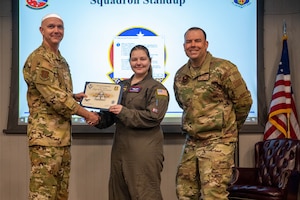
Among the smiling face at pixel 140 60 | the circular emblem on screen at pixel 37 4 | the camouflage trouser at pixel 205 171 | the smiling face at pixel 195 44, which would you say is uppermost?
the circular emblem on screen at pixel 37 4

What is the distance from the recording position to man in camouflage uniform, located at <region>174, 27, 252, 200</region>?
2980 mm

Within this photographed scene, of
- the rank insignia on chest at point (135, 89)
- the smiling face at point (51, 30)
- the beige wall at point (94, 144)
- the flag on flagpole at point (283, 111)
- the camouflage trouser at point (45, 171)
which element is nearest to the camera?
the camouflage trouser at point (45, 171)

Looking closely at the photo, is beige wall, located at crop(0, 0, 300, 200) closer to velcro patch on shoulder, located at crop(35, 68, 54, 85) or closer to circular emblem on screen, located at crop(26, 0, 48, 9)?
circular emblem on screen, located at crop(26, 0, 48, 9)

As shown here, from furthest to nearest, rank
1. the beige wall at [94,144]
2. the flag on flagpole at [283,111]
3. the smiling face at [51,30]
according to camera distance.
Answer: the beige wall at [94,144] < the flag on flagpole at [283,111] < the smiling face at [51,30]

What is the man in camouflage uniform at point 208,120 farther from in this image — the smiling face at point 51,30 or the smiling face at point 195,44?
the smiling face at point 51,30

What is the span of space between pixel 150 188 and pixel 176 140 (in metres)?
1.61

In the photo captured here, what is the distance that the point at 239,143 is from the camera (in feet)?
15.3

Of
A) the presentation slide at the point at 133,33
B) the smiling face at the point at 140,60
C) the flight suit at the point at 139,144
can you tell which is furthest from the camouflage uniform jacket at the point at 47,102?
the presentation slide at the point at 133,33

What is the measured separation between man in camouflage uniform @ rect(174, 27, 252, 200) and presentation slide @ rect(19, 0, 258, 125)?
1.43m

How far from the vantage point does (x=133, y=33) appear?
179 inches

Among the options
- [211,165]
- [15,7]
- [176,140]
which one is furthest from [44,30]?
[176,140]

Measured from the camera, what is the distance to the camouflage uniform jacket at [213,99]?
3008 millimetres

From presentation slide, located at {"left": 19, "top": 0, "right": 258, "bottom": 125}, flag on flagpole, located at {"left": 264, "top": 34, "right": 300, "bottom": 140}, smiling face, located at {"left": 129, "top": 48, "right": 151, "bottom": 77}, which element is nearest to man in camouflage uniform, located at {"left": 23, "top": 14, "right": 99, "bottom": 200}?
smiling face, located at {"left": 129, "top": 48, "right": 151, "bottom": 77}

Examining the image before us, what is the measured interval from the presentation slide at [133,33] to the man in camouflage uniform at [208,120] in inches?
56.5
